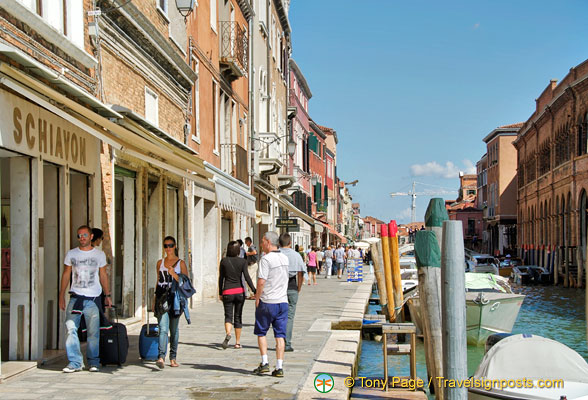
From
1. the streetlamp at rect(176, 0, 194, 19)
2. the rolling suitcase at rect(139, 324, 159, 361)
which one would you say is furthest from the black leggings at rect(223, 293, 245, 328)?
the streetlamp at rect(176, 0, 194, 19)

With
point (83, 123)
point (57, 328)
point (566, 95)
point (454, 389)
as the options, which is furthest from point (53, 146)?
point (566, 95)

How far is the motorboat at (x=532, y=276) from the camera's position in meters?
44.7

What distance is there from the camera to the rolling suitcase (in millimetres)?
9938

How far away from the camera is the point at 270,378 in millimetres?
8977

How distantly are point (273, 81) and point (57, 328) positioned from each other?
24.9 m

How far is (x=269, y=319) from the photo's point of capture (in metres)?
9.15

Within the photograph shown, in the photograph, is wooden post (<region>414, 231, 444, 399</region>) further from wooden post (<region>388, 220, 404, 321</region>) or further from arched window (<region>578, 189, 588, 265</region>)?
arched window (<region>578, 189, 588, 265</region>)

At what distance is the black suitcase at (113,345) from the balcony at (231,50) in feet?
45.7

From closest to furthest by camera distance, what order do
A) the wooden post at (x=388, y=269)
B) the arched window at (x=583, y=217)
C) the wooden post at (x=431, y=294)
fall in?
the wooden post at (x=431, y=294)
the wooden post at (x=388, y=269)
the arched window at (x=583, y=217)

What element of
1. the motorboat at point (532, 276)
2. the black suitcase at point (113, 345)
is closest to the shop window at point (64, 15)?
the black suitcase at point (113, 345)

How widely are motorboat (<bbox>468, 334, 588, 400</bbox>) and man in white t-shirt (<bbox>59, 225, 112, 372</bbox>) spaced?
173 inches

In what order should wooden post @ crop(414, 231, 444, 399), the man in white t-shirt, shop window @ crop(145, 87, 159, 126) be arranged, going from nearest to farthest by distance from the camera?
the man in white t-shirt → wooden post @ crop(414, 231, 444, 399) → shop window @ crop(145, 87, 159, 126)

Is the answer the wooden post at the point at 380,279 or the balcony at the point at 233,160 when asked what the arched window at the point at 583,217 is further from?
the balcony at the point at 233,160

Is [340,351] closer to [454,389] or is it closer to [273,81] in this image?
[454,389]
